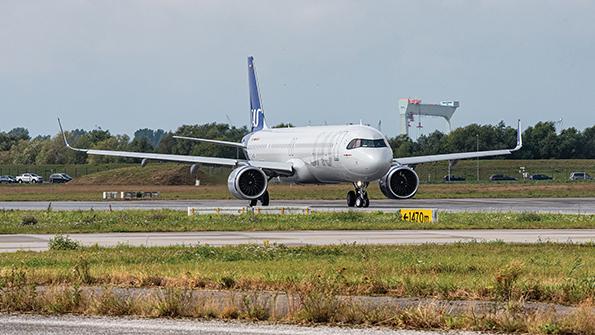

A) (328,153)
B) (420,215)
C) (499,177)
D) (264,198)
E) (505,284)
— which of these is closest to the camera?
(505,284)

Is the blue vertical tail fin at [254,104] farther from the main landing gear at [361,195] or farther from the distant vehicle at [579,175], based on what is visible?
the distant vehicle at [579,175]

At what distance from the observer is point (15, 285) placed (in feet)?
61.6

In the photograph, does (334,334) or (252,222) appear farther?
(252,222)

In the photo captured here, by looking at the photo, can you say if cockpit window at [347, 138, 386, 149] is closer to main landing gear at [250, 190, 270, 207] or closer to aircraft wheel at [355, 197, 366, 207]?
aircraft wheel at [355, 197, 366, 207]

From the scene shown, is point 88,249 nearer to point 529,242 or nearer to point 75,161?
point 529,242

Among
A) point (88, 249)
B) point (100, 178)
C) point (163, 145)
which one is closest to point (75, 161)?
point (163, 145)

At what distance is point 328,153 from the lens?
57250mm

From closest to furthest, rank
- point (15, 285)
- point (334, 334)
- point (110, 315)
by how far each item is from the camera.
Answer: point (334, 334), point (110, 315), point (15, 285)

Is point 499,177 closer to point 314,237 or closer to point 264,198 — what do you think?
point 264,198

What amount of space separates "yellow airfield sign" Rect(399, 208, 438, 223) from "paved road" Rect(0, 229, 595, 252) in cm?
457

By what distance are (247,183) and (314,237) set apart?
23.6 metres

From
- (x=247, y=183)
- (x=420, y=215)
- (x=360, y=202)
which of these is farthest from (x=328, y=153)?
(x=420, y=215)

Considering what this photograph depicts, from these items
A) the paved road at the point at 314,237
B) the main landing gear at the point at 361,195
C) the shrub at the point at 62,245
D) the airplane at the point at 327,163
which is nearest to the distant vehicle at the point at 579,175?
the airplane at the point at 327,163

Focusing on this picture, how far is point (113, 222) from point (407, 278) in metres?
23.6
